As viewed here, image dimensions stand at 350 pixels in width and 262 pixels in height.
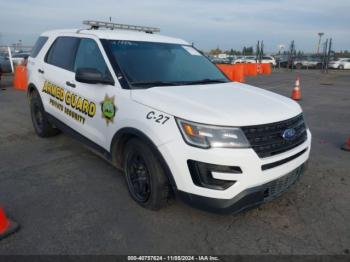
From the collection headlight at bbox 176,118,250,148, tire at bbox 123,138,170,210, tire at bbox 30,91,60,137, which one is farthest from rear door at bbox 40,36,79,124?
headlight at bbox 176,118,250,148

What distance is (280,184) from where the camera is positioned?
3.14 m

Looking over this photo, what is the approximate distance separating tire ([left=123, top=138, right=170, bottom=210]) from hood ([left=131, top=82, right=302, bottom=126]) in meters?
0.48

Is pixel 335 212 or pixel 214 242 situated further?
pixel 335 212

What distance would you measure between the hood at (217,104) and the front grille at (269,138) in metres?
0.05

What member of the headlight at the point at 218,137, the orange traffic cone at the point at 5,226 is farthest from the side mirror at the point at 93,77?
the orange traffic cone at the point at 5,226

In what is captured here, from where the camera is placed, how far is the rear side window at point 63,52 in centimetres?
463

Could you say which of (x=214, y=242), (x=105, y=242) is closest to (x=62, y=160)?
(x=105, y=242)

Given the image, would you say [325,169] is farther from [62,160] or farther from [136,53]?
[62,160]

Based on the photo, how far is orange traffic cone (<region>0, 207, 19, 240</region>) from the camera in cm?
297

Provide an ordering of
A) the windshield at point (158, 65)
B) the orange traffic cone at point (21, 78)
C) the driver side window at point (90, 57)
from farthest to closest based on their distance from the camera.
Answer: the orange traffic cone at point (21, 78) < the driver side window at point (90, 57) < the windshield at point (158, 65)

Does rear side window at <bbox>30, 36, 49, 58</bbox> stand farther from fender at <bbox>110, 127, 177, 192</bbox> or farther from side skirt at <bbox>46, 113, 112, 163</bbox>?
fender at <bbox>110, 127, 177, 192</bbox>

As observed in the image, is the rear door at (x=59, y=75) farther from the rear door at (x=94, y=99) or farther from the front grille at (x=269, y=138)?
the front grille at (x=269, y=138)

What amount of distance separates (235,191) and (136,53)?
2103 mm

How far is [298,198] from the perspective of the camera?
12.6 ft
